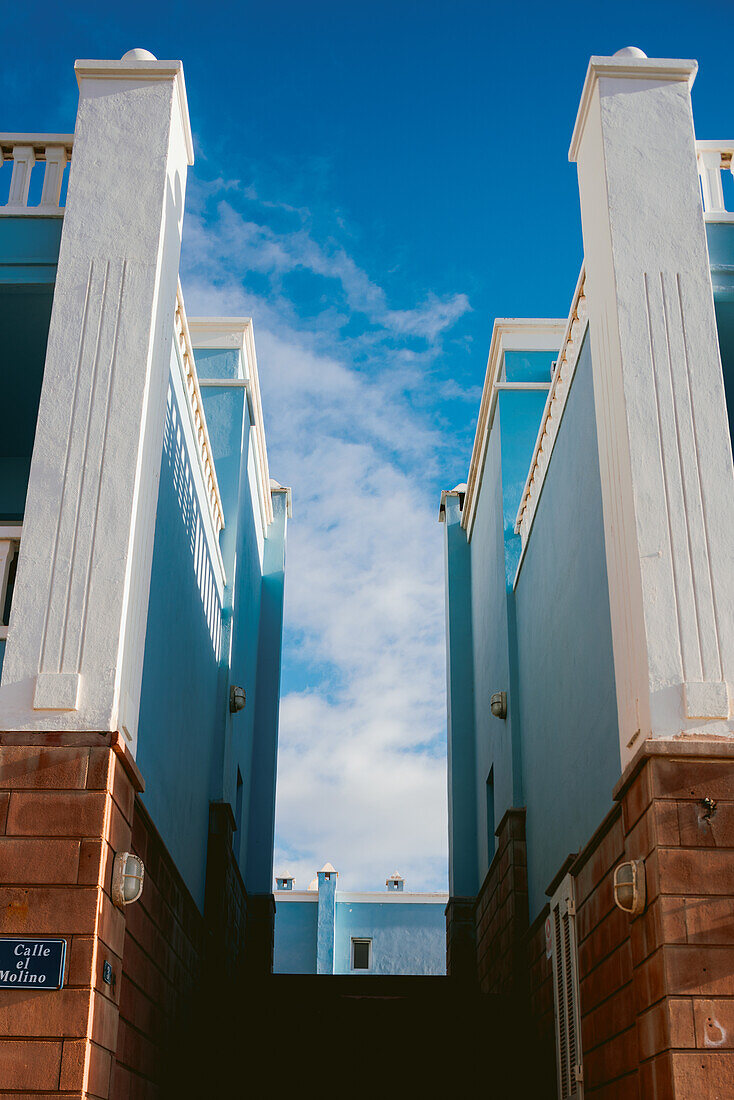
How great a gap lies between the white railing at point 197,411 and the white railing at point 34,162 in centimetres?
98

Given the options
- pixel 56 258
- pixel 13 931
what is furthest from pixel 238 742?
pixel 13 931

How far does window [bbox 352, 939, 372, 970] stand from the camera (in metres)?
22.2

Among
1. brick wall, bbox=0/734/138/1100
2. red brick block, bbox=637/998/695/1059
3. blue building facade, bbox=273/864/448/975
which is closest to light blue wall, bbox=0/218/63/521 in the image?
brick wall, bbox=0/734/138/1100

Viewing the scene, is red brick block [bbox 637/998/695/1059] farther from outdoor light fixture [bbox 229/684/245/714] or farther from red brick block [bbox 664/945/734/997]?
outdoor light fixture [bbox 229/684/245/714]

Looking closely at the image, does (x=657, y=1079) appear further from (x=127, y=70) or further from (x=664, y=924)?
(x=127, y=70)

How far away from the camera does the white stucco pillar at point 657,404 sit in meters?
5.59

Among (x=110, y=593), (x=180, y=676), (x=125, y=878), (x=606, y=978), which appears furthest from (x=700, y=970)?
(x=180, y=676)

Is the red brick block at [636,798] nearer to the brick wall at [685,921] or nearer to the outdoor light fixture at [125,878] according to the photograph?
the brick wall at [685,921]

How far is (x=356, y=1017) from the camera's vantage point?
8453 mm

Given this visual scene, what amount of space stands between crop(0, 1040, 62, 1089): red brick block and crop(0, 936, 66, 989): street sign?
0.23 m

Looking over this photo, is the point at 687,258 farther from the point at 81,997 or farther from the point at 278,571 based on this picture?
the point at 278,571

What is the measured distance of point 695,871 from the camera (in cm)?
514

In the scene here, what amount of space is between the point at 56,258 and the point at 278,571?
25.9ft

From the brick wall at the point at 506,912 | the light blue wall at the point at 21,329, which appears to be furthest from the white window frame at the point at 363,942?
the light blue wall at the point at 21,329
